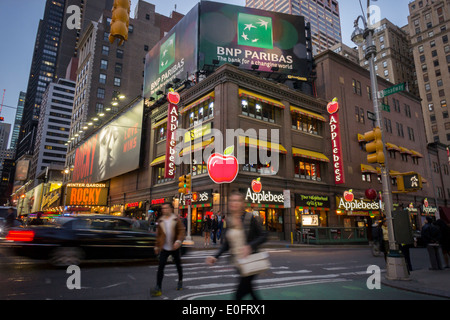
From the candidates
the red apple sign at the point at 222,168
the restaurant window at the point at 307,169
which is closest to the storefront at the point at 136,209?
the red apple sign at the point at 222,168

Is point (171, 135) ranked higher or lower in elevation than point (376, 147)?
higher

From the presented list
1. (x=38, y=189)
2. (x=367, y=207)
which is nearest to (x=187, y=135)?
(x=367, y=207)

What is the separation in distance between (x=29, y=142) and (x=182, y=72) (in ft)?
591

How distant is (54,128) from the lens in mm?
121812

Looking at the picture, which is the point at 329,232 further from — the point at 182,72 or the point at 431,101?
the point at 431,101

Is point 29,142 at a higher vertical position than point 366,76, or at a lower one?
higher

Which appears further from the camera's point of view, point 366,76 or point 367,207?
point 366,76

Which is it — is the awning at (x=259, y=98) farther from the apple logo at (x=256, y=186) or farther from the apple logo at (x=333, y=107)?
the apple logo at (x=256, y=186)

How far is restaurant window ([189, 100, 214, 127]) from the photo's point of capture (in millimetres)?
26661

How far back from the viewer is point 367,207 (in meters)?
32.6

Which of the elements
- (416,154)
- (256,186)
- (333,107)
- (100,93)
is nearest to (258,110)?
(256,186)

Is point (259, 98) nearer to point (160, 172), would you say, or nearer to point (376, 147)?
point (160, 172)

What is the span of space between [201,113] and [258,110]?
17.7 feet
